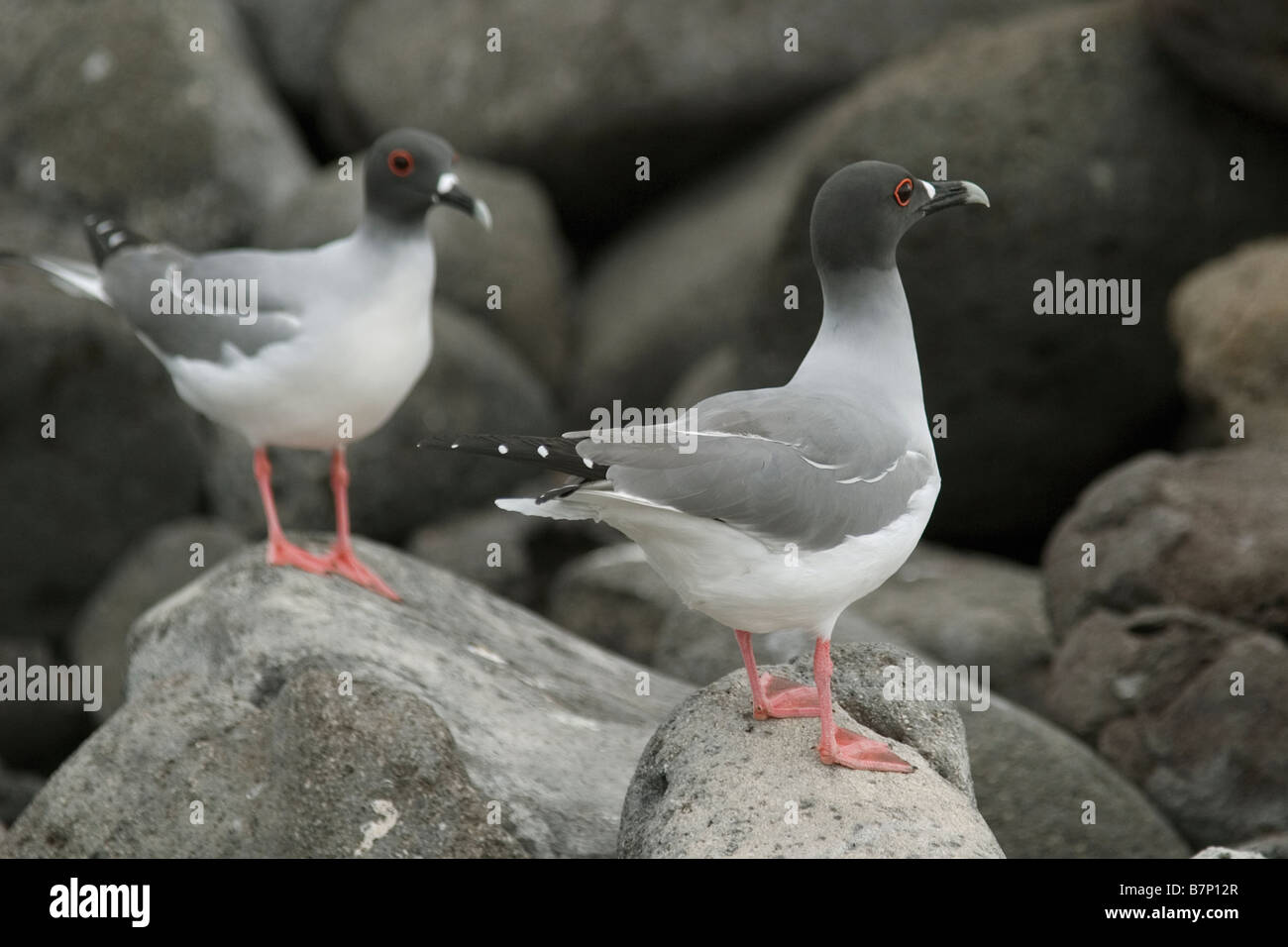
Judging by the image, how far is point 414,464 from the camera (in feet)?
40.9

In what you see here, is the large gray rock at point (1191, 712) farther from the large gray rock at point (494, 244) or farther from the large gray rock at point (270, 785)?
the large gray rock at point (494, 244)

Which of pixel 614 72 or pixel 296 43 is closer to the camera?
pixel 614 72

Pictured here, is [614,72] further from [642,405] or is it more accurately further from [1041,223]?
[1041,223]

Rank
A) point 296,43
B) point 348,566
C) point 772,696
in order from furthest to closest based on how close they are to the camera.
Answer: point 296,43, point 348,566, point 772,696

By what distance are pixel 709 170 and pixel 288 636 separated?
906 centimetres

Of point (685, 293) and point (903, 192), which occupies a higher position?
point (685, 293)

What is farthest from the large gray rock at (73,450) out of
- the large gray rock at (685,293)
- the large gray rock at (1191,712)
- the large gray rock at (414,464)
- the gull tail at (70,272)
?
the large gray rock at (1191,712)

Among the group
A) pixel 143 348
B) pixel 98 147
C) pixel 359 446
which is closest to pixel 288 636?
pixel 359 446

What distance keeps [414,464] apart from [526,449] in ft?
25.5

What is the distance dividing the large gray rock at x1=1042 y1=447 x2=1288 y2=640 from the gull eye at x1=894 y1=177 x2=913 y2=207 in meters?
3.32

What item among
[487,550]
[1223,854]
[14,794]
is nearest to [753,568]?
[1223,854]

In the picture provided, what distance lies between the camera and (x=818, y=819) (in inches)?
212

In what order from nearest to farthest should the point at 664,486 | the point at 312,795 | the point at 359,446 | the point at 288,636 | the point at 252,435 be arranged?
the point at 664,486 → the point at 312,795 → the point at 288,636 → the point at 252,435 → the point at 359,446

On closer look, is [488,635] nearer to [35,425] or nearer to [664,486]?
[664,486]
